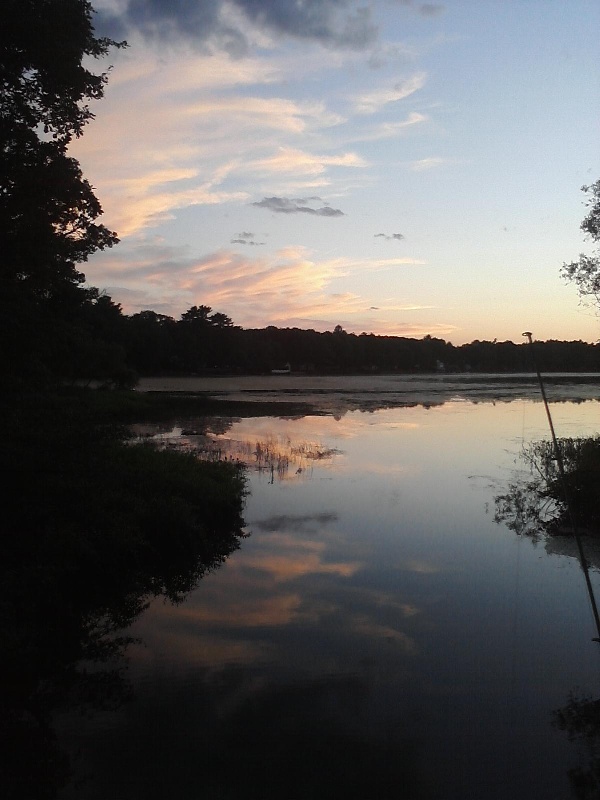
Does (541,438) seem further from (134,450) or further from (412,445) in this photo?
(134,450)

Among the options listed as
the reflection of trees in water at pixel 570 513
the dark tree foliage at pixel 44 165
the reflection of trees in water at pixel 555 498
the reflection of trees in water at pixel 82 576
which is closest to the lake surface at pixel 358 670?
the reflection of trees in water at pixel 570 513

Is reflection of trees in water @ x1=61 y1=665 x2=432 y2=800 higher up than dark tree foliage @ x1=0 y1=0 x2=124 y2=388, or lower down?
lower down

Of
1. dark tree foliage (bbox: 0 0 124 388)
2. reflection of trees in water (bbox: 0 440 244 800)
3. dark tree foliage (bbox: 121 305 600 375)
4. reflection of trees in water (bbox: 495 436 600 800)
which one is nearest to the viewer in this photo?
reflection of trees in water (bbox: 495 436 600 800)

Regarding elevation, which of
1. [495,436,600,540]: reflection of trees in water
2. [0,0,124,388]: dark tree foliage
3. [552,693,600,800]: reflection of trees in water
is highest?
[0,0,124,388]: dark tree foliage

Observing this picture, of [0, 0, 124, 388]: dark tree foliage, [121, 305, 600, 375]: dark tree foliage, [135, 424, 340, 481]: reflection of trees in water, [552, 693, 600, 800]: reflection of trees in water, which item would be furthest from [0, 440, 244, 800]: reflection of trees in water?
[121, 305, 600, 375]: dark tree foliage

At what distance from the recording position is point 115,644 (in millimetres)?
9039

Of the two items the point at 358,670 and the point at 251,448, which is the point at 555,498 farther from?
the point at 251,448

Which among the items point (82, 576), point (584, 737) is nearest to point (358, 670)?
point (584, 737)

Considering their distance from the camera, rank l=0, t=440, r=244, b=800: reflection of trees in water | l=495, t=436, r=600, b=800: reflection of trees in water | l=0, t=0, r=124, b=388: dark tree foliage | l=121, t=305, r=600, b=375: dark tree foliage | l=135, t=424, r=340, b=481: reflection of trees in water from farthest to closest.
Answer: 1. l=121, t=305, r=600, b=375: dark tree foliage
2. l=135, t=424, r=340, b=481: reflection of trees in water
3. l=0, t=0, r=124, b=388: dark tree foliage
4. l=0, t=440, r=244, b=800: reflection of trees in water
5. l=495, t=436, r=600, b=800: reflection of trees in water

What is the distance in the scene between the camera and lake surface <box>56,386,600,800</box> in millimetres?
6234

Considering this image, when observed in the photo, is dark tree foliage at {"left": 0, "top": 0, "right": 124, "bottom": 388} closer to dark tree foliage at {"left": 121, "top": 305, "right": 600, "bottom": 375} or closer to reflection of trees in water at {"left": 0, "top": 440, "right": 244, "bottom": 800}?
reflection of trees in water at {"left": 0, "top": 440, "right": 244, "bottom": 800}

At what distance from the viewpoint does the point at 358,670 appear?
8.30m

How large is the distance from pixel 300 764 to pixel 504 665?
3267 millimetres

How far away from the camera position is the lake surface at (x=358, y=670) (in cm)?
623
